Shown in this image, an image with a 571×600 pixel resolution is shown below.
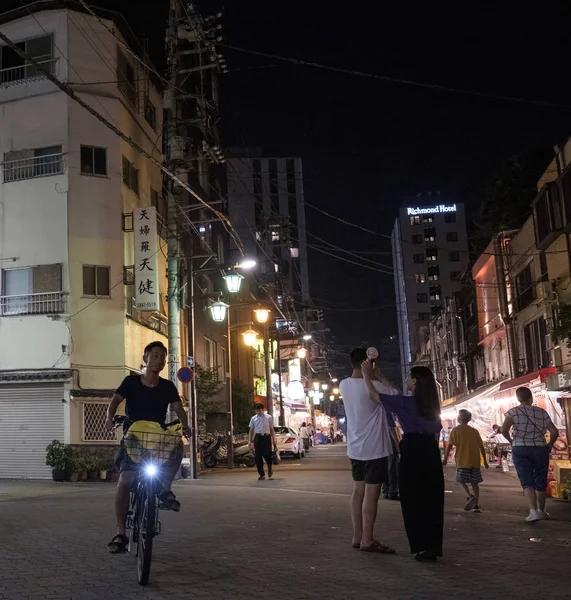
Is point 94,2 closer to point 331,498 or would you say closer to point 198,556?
point 331,498

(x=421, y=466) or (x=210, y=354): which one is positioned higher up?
(x=210, y=354)

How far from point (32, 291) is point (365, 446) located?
17156 millimetres

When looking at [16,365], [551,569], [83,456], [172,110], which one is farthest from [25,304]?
[551,569]

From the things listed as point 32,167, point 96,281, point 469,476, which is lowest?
point 469,476

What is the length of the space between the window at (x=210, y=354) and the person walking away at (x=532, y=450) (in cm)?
2713

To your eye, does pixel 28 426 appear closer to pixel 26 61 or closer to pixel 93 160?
pixel 93 160

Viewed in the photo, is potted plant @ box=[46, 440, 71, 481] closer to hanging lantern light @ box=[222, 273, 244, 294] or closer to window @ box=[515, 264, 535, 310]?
hanging lantern light @ box=[222, 273, 244, 294]

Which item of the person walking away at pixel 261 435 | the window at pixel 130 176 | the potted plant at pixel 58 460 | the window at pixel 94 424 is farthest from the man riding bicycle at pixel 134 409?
the window at pixel 130 176

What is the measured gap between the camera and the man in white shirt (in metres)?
7.00

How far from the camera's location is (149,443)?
612 cm

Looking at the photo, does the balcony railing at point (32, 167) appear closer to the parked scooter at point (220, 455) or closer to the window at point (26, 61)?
the window at point (26, 61)

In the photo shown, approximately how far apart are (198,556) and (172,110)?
624 inches

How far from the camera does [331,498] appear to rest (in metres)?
12.8

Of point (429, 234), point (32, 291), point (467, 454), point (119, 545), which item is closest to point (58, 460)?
point (32, 291)
